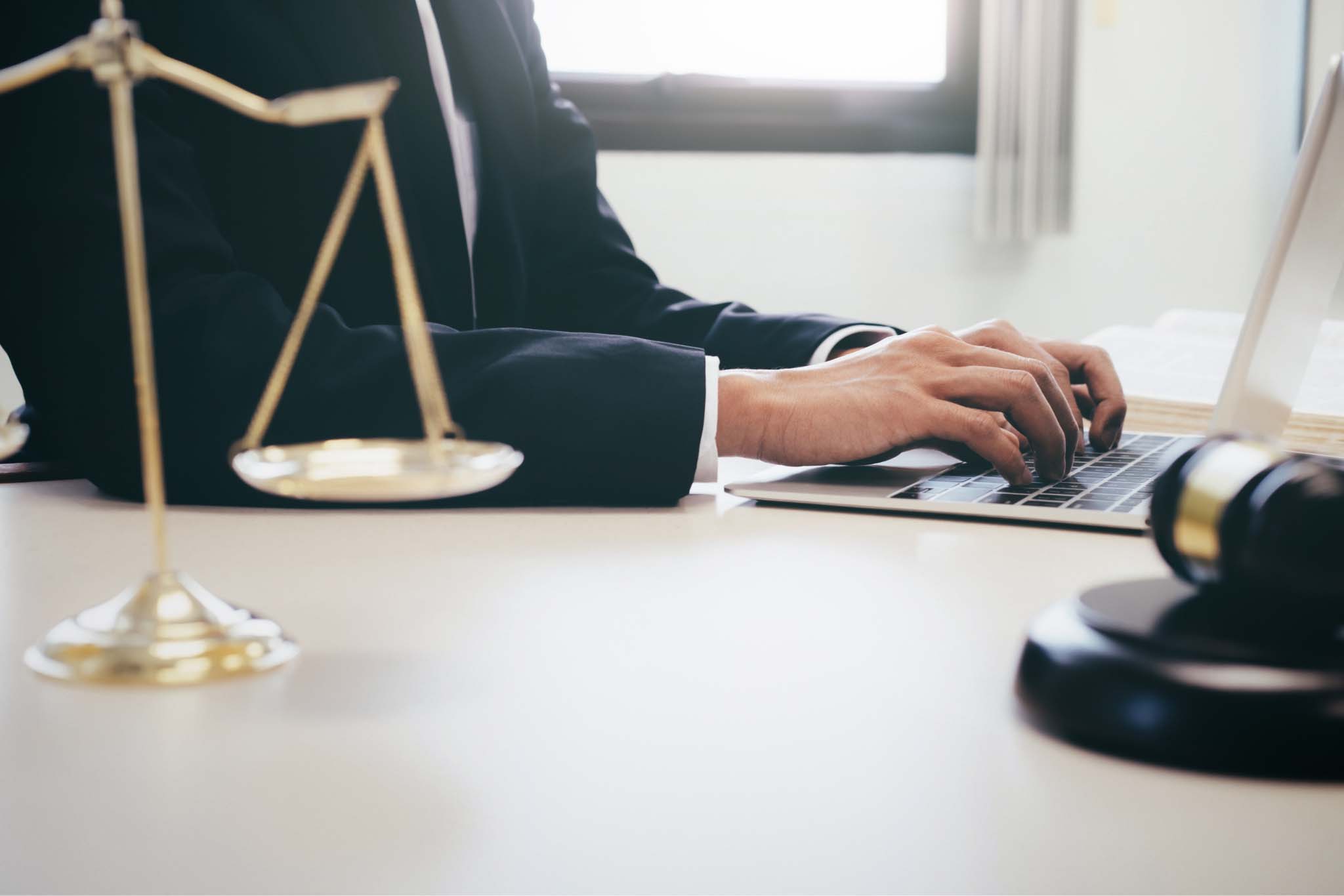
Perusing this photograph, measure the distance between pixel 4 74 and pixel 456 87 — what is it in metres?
1.07

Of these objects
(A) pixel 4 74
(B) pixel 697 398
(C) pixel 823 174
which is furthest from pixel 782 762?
(C) pixel 823 174

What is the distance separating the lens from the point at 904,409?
0.86 meters

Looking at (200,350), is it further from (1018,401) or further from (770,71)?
(770,71)

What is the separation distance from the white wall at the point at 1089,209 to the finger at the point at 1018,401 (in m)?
2.37

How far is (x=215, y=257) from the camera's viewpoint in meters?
0.88

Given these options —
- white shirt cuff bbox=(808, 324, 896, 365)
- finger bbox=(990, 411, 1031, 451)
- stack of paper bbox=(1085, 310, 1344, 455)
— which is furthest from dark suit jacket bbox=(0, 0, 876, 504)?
stack of paper bbox=(1085, 310, 1344, 455)

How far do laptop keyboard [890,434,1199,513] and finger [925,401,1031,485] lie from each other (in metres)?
0.02

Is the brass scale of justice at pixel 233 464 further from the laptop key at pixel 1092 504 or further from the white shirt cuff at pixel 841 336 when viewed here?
the white shirt cuff at pixel 841 336

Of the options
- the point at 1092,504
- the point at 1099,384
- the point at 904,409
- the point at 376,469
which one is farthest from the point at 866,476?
the point at 376,469

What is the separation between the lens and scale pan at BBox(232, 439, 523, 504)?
16.0 inches

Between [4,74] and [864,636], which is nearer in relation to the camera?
[4,74]

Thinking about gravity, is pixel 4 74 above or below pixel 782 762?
above

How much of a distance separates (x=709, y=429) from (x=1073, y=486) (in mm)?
255

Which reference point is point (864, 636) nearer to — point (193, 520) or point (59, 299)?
point (193, 520)
